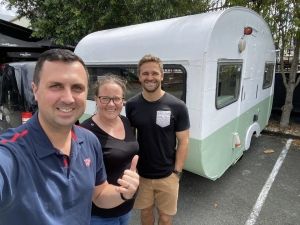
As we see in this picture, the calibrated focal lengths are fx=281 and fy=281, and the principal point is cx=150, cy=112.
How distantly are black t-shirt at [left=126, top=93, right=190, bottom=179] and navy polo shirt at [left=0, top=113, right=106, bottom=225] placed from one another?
126cm

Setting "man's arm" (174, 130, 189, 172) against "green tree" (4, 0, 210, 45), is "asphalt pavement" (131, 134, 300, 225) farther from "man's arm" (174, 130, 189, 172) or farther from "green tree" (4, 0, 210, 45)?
"green tree" (4, 0, 210, 45)

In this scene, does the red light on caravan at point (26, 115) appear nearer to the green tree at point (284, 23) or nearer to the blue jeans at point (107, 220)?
the blue jeans at point (107, 220)

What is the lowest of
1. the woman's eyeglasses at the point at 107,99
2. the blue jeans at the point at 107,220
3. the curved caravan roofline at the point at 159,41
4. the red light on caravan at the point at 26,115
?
the blue jeans at the point at 107,220

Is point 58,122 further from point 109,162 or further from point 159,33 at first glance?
point 159,33

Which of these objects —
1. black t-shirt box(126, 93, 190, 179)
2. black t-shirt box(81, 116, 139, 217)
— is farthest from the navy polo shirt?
black t-shirt box(126, 93, 190, 179)

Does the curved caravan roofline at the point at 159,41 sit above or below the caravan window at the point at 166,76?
above

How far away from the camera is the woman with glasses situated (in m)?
2.06

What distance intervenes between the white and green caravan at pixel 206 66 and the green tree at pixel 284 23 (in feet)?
5.28

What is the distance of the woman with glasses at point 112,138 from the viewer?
206cm

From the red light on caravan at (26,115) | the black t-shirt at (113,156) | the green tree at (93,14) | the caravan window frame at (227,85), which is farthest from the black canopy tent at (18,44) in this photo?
the black t-shirt at (113,156)

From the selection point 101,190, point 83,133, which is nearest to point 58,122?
point 83,133

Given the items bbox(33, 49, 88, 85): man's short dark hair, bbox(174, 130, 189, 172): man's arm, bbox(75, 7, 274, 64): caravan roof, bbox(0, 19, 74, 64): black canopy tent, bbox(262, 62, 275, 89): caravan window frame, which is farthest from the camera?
bbox(0, 19, 74, 64): black canopy tent

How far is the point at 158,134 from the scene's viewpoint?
2641 millimetres

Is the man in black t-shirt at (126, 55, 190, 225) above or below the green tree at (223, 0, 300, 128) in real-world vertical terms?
below
